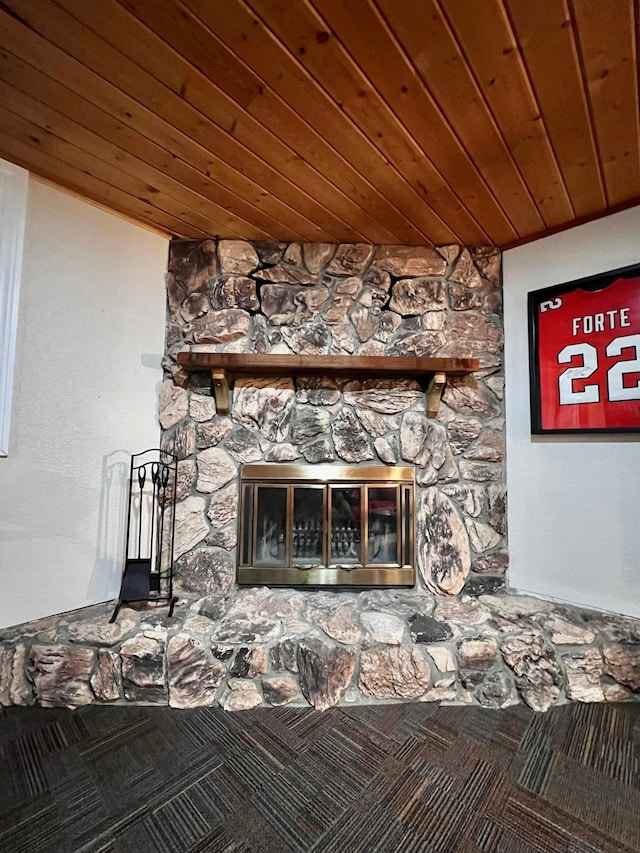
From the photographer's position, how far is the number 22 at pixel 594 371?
1610 millimetres

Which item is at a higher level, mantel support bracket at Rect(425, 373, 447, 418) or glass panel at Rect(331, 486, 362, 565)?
mantel support bracket at Rect(425, 373, 447, 418)

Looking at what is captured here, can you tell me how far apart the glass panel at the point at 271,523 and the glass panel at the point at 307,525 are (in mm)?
63

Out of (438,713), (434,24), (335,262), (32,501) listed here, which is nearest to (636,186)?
(434,24)

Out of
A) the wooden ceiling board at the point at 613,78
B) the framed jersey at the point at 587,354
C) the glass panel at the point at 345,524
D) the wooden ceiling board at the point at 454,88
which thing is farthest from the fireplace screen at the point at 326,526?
the wooden ceiling board at the point at 613,78

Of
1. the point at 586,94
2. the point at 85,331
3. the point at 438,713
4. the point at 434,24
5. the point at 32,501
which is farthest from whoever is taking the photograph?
the point at 85,331

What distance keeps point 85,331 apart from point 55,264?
288mm

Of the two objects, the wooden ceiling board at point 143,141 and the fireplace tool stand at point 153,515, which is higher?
the wooden ceiling board at point 143,141

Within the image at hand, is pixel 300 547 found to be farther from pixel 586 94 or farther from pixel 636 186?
pixel 636 186

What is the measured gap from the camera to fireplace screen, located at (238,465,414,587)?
1.80m

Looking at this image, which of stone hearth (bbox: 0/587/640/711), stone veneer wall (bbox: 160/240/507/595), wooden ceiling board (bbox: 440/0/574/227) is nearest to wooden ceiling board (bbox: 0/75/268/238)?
stone veneer wall (bbox: 160/240/507/595)

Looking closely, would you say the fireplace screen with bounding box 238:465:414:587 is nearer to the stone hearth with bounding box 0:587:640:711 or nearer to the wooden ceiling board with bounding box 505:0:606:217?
the stone hearth with bounding box 0:587:640:711

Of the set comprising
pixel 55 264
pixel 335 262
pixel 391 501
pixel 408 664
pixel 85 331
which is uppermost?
pixel 335 262

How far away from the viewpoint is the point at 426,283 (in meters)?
1.94

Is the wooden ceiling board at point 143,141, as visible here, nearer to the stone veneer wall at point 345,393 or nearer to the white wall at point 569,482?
the stone veneer wall at point 345,393
